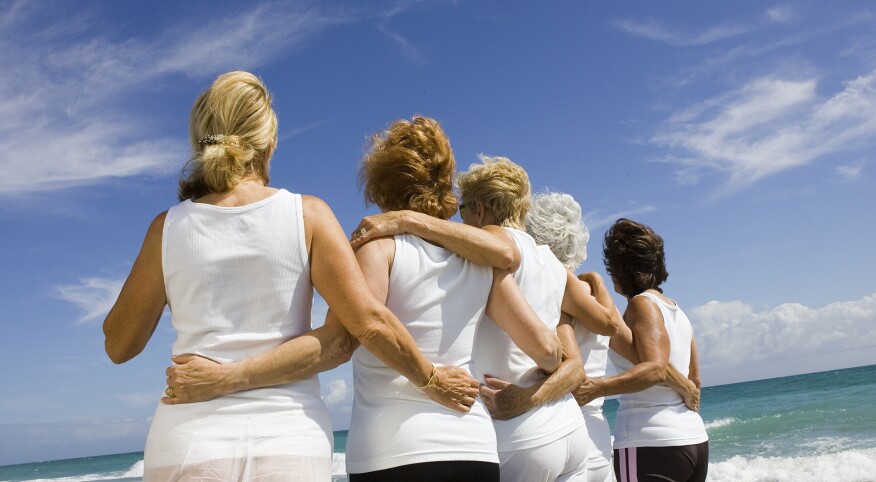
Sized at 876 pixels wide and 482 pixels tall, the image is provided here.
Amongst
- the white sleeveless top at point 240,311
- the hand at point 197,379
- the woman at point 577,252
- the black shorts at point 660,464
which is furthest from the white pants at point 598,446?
the hand at point 197,379

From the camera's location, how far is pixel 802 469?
1277cm

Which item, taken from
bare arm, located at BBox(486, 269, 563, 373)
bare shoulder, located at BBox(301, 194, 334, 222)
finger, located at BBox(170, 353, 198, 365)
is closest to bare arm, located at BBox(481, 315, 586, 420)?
bare arm, located at BBox(486, 269, 563, 373)

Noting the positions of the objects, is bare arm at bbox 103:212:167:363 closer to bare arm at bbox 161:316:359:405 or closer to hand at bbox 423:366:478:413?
bare arm at bbox 161:316:359:405

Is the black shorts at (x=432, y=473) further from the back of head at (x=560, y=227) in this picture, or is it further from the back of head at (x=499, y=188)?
the back of head at (x=560, y=227)

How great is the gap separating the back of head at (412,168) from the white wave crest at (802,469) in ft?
38.9

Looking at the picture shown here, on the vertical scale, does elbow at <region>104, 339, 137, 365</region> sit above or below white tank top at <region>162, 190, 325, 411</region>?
below

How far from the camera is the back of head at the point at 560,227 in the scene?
3346 mm

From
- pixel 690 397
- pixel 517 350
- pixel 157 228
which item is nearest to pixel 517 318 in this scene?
pixel 517 350

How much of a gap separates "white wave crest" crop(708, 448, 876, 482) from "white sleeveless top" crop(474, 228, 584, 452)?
11.3 m

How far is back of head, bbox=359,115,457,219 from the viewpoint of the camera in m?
2.45

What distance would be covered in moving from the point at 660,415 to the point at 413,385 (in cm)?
186

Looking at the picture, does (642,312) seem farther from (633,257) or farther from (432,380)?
(432,380)

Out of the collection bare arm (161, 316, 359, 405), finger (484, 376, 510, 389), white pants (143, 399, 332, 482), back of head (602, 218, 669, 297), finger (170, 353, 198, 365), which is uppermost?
back of head (602, 218, 669, 297)

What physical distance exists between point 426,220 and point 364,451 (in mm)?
712
